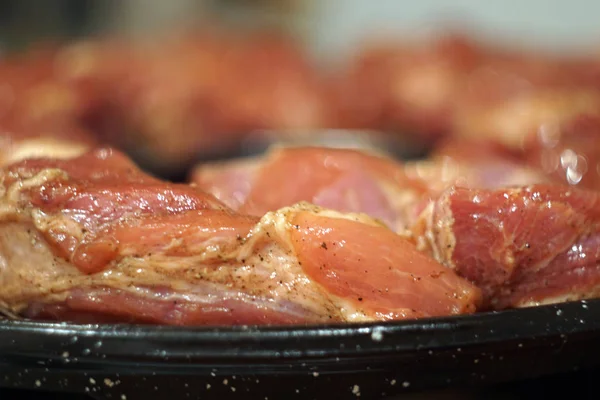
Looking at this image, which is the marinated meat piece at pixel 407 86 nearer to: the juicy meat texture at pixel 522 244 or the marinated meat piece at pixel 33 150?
the marinated meat piece at pixel 33 150

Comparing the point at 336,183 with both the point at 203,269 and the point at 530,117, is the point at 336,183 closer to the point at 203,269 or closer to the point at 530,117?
the point at 203,269

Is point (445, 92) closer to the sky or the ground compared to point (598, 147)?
closer to the ground

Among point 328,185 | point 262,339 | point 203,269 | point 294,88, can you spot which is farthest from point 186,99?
point 262,339

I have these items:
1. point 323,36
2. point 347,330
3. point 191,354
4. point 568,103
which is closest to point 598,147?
point 568,103

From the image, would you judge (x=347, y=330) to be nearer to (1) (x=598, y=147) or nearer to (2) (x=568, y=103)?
(1) (x=598, y=147)

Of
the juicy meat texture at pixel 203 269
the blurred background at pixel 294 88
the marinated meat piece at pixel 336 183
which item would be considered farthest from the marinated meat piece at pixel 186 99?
the juicy meat texture at pixel 203 269

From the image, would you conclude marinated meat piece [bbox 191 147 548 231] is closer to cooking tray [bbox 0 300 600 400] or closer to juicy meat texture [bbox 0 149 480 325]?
juicy meat texture [bbox 0 149 480 325]

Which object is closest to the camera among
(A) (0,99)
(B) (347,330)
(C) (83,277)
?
(B) (347,330)
